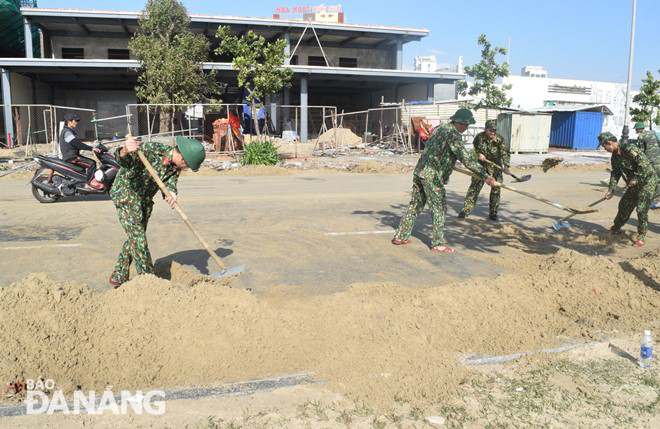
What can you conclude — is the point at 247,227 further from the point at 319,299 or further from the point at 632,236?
the point at 632,236

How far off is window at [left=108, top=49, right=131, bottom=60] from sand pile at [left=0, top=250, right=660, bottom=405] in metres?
31.4

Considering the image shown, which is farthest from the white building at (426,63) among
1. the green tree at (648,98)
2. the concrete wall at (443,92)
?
the green tree at (648,98)

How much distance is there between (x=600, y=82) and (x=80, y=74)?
46.5 meters

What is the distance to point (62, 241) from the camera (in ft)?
24.0

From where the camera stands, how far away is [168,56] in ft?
77.2

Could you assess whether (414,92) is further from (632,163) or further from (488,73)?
(632,163)

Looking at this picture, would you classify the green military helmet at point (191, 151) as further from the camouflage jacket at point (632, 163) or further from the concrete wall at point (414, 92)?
the concrete wall at point (414, 92)

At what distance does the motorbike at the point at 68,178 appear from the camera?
9.95m

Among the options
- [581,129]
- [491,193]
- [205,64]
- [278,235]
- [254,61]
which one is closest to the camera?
[278,235]

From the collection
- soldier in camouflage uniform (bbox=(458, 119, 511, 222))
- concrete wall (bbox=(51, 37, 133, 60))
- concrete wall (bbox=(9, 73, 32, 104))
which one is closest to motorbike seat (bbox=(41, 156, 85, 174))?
soldier in camouflage uniform (bbox=(458, 119, 511, 222))

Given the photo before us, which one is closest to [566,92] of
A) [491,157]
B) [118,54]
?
[118,54]

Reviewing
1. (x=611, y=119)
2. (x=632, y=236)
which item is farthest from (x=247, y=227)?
(x=611, y=119)

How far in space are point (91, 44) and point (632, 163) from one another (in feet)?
104

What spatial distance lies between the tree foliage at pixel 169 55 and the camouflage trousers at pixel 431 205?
1903 cm
